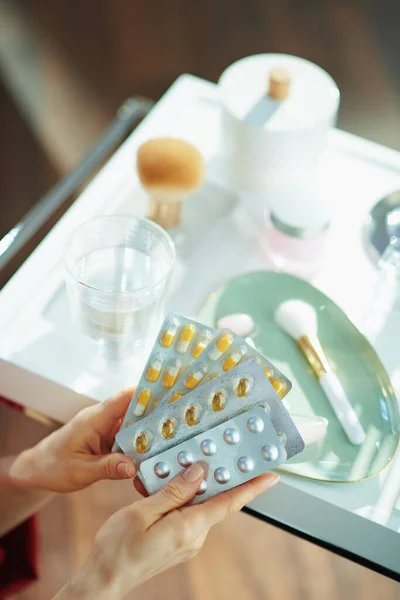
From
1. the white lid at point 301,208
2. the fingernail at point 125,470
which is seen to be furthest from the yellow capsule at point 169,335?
the white lid at point 301,208

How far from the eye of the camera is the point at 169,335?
0.57 meters

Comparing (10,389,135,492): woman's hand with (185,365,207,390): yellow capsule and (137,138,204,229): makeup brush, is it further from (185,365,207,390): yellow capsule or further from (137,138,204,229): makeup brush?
(137,138,204,229): makeup brush

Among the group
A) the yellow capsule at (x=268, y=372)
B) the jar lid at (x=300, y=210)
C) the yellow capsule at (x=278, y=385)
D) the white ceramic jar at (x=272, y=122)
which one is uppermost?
the white ceramic jar at (x=272, y=122)

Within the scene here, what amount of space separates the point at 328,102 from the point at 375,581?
647 mm

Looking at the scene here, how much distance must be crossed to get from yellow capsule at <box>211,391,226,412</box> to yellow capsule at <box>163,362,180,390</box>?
6 cm

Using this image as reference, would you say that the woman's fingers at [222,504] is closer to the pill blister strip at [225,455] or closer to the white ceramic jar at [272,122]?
the pill blister strip at [225,455]

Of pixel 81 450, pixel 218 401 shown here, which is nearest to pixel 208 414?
pixel 218 401

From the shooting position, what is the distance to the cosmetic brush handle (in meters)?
0.60

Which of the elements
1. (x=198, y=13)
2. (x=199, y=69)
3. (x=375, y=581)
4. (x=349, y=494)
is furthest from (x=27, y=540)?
(x=198, y=13)

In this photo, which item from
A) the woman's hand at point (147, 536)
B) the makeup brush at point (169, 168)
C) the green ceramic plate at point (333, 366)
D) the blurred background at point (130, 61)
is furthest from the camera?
the blurred background at point (130, 61)

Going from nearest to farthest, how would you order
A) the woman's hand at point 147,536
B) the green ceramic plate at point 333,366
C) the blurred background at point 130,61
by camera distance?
the woman's hand at point 147,536
the green ceramic plate at point 333,366
the blurred background at point 130,61

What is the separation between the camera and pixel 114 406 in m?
0.57

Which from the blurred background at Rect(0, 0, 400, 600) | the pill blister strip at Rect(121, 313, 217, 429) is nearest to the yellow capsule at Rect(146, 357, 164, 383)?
the pill blister strip at Rect(121, 313, 217, 429)

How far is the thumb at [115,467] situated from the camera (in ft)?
1.69
